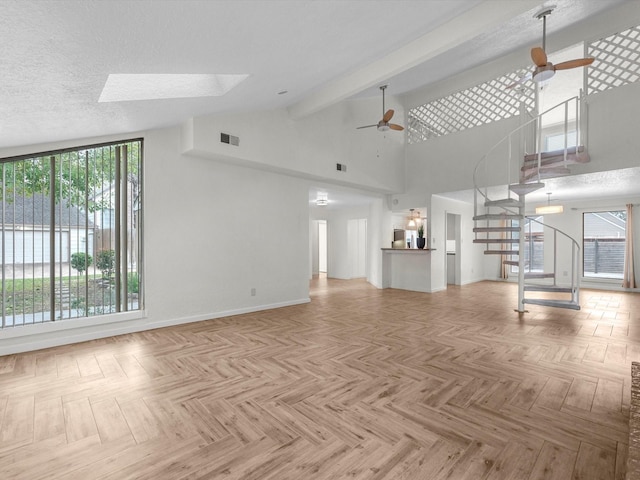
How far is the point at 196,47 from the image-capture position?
7.52ft

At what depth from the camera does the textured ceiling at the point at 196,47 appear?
1740mm

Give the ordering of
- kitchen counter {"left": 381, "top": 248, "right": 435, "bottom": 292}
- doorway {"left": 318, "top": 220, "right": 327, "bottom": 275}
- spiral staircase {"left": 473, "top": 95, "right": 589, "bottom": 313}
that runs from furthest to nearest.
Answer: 1. doorway {"left": 318, "top": 220, "right": 327, "bottom": 275}
2. kitchen counter {"left": 381, "top": 248, "right": 435, "bottom": 292}
3. spiral staircase {"left": 473, "top": 95, "right": 589, "bottom": 313}

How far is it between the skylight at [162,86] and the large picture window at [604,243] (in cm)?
956

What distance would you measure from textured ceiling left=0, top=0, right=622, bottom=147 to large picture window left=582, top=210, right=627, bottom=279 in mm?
7802

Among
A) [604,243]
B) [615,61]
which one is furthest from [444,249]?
[615,61]

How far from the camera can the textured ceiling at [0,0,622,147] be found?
5.71ft

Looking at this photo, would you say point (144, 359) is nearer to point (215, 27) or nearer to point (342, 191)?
point (215, 27)

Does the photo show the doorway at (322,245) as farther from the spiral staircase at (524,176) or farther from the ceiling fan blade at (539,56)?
the ceiling fan blade at (539,56)

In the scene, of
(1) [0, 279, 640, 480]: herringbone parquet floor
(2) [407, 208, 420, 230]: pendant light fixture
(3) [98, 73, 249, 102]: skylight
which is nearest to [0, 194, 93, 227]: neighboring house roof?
(1) [0, 279, 640, 480]: herringbone parquet floor

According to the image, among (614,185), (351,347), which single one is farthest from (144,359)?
(614,185)

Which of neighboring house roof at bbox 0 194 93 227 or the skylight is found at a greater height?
the skylight

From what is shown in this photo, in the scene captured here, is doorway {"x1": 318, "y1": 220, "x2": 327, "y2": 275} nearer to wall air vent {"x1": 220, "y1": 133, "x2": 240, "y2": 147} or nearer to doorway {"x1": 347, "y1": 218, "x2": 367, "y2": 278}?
doorway {"x1": 347, "y1": 218, "x2": 367, "y2": 278}

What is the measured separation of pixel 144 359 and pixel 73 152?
252 centimetres

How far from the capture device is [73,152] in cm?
380
